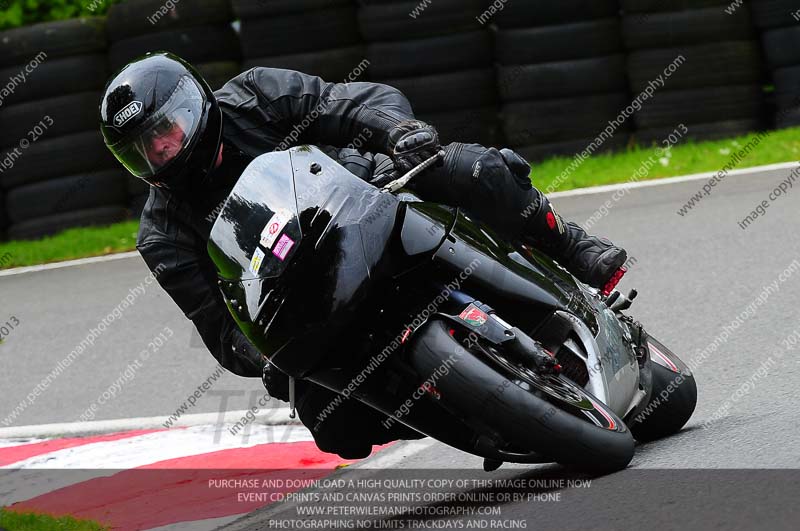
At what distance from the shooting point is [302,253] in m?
3.67

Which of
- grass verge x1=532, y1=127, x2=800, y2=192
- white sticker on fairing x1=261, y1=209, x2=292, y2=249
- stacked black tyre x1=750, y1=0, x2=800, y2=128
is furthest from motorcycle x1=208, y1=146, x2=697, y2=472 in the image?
stacked black tyre x1=750, y1=0, x2=800, y2=128

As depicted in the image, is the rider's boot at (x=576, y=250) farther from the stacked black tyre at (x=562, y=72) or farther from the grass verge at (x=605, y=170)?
the stacked black tyre at (x=562, y=72)

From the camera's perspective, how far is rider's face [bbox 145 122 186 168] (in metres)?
4.24

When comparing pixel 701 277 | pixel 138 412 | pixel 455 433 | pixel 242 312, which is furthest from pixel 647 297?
pixel 242 312

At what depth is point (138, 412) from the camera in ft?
22.9

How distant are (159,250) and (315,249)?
113 centimetres

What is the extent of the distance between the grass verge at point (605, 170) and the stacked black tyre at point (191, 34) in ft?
5.28

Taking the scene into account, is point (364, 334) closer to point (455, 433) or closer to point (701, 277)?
point (455, 433)

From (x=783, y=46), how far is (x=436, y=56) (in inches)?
114

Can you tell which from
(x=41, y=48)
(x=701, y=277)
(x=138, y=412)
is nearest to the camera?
(x=138, y=412)

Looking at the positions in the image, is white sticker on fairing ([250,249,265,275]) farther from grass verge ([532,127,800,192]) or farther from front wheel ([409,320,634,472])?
grass verge ([532,127,800,192])

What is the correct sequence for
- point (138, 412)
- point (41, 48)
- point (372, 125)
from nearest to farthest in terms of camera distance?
1. point (372, 125)
2. point (138, 412)
3. point (41, 48)

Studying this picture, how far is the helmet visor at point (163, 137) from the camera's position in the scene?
4230mm

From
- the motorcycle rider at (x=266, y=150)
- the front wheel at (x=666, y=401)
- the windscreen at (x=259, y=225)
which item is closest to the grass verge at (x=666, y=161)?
the front wheel at (x=666, y=401)
